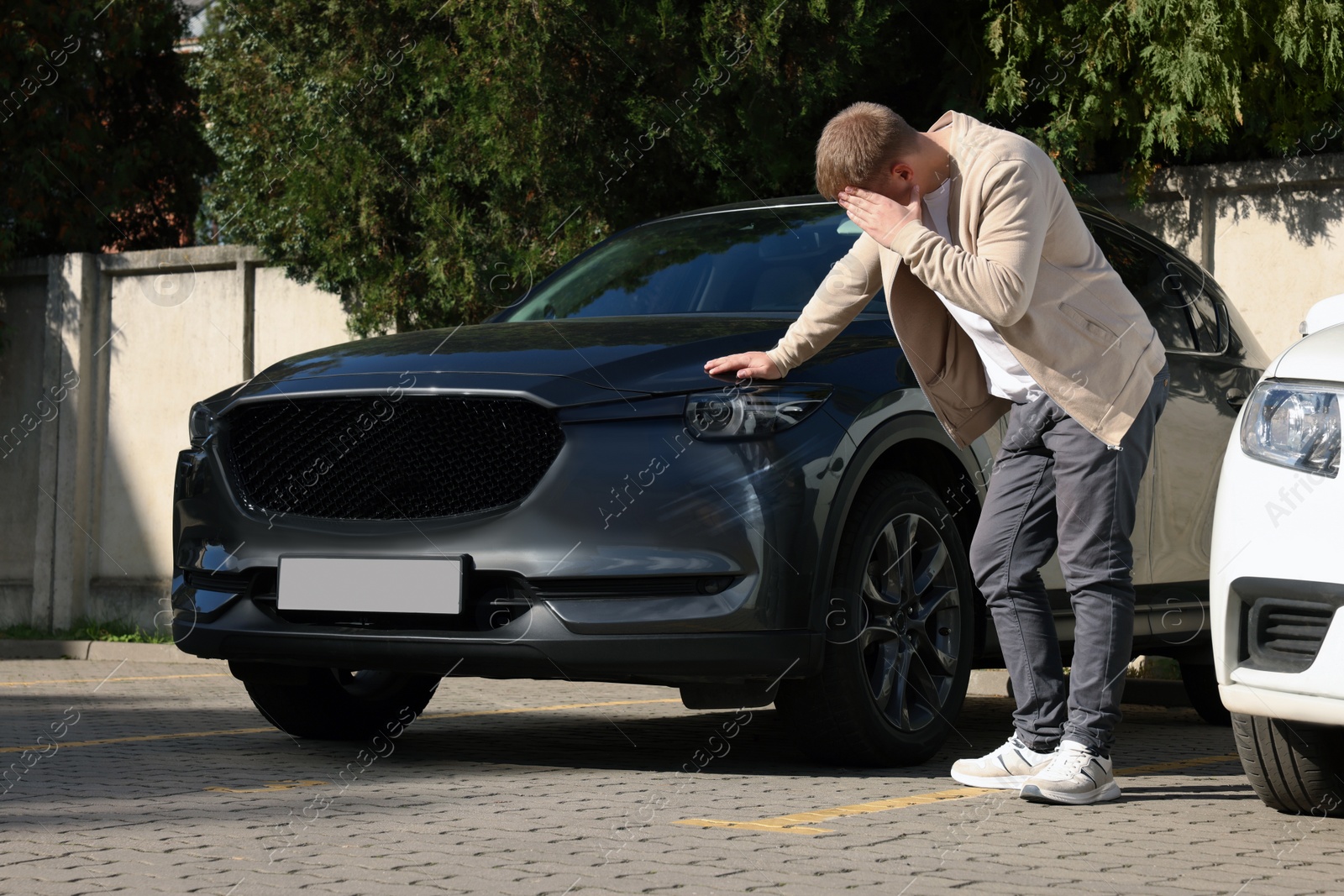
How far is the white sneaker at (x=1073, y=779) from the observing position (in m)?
4.19

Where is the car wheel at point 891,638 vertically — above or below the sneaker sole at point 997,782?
above

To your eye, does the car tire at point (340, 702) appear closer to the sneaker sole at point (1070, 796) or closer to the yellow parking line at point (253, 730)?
the yellow parking line at point (253, 730)

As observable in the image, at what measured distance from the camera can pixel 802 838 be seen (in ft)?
12.2

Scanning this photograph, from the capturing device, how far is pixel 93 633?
39.1 feet

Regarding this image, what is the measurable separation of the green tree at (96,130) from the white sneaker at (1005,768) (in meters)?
9.63

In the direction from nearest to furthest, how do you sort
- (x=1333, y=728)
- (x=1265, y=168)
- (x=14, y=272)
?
(x=1333, y=728)
(x=1265, y=168)
(x=14, y=272)

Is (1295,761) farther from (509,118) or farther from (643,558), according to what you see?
(509,118)

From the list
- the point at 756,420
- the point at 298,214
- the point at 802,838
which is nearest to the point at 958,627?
the point at 756,420

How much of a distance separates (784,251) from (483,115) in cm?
422

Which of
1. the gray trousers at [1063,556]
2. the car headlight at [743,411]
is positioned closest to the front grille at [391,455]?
the car headlight at [743,411]

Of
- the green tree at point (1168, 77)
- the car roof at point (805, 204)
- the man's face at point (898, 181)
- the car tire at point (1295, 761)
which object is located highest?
the green tree at point (1168, 77)

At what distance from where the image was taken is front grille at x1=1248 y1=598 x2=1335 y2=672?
3.60 metres

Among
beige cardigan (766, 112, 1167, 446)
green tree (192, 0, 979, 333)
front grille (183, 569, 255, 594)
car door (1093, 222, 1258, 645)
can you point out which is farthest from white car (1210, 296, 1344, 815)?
green tree (192, 0, 979, 333)

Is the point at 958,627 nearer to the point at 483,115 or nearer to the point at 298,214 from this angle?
the point at 483,115
